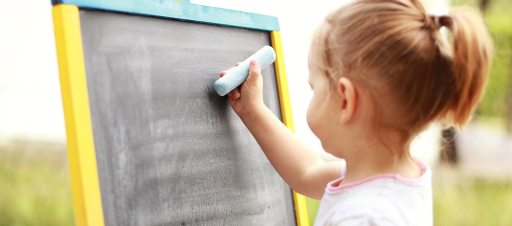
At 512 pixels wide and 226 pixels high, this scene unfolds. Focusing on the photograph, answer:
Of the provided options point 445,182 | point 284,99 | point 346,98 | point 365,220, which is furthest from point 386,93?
point 445,182

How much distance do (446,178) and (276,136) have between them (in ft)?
7.40

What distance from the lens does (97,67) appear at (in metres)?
0.95

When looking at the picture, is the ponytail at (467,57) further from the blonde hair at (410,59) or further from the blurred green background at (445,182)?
the blurred green background at (445,182)

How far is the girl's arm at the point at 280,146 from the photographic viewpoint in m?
1.23

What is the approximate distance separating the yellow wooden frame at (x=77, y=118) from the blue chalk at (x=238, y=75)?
1.03ft

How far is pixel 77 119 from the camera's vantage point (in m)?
0.89

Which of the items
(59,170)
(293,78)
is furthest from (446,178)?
(59,170)

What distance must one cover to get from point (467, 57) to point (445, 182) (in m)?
2.35

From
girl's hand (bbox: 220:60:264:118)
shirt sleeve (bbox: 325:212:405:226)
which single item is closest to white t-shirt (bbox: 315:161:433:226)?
shirt sleeve (bbox: 325:212:405:226)

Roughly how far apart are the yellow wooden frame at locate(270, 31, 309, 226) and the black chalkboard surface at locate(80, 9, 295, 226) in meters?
0.07

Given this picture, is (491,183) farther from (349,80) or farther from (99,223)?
(99,223)

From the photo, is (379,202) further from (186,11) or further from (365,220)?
(186,11)

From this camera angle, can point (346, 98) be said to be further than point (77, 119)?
Yes

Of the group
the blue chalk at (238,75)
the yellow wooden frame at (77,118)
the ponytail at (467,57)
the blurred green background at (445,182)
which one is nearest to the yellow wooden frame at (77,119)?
the yellow wooden frame at (77,118)
